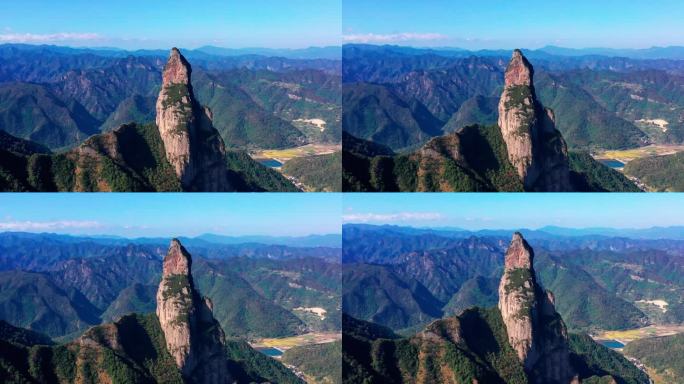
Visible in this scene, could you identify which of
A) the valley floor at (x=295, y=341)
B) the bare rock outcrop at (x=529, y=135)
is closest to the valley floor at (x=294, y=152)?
the bare rock outcrop at (x=529, y=135)

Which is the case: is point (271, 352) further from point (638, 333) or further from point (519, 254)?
point (638, 333)

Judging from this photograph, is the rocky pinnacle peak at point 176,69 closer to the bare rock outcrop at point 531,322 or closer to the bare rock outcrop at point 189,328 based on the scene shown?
the bare rock outcrop at point 189,328

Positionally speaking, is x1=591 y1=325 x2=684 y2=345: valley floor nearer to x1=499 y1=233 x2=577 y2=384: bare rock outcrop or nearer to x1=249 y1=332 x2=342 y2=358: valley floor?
x1=499 y1=233 x2=577 y2=384: bare rock outcrop

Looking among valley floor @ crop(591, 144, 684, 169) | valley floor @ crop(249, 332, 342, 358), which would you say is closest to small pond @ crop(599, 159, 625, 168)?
valley floor @ crop(591, 144, 684, 169)

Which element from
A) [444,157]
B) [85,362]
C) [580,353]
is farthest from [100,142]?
[580,353]

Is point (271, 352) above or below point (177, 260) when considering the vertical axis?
below

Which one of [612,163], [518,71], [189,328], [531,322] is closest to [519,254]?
[531,322]

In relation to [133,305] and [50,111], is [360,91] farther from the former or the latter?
[50,111]

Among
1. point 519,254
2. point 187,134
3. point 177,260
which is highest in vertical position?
point 187,134
